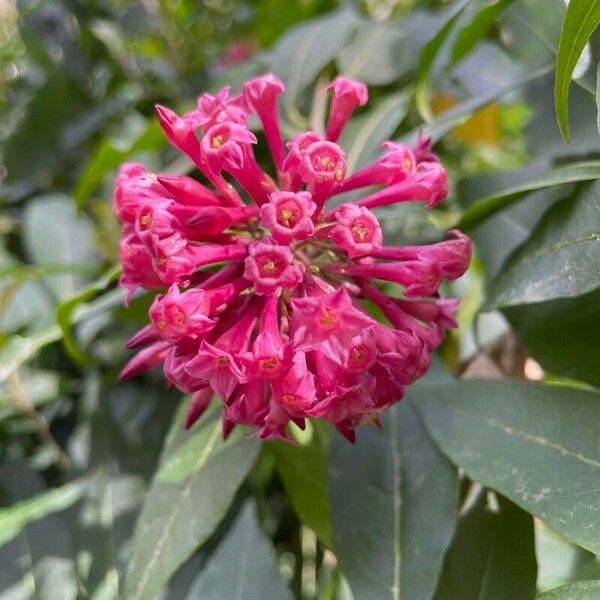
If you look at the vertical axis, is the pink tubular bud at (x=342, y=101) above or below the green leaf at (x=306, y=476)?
above

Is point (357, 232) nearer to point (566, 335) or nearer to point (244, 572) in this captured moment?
point (566, 335)

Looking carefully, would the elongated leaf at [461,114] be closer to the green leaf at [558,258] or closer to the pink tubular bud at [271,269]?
the green leaf at [558,258]

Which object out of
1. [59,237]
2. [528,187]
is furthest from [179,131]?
[59,237]

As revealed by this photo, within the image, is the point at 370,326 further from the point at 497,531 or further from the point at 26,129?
the point at 26,129

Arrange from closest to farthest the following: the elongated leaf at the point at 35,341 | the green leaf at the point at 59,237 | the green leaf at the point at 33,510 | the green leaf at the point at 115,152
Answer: the green leaf at the point at 33,510
the elongated leaf at the point at 35,341
the green leaf at the point at 115,152
the green leaf at the point at 59,237

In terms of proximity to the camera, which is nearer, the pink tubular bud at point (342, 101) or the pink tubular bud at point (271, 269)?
the pink tubular bud at point (271, 269)

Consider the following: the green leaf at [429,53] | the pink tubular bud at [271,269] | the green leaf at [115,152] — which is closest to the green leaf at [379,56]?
the green leaf at [429,53]

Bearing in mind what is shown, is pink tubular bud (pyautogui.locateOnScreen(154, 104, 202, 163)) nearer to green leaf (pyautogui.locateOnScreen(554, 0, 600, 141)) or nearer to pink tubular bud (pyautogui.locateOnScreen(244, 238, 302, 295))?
pink tubular bud (pyautogui.locateOnScreen(244, 238, 302, 295))
